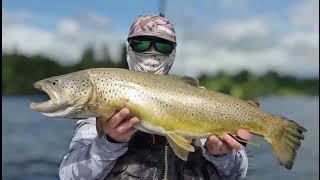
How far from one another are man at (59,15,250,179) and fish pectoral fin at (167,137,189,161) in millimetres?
197

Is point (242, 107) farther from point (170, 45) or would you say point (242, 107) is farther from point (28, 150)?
point (28, 150)

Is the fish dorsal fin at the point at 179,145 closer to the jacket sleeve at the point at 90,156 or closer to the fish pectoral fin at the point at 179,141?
the fish pectoral fin at the point at 179,141

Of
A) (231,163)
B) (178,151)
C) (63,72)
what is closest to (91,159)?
(178,151)

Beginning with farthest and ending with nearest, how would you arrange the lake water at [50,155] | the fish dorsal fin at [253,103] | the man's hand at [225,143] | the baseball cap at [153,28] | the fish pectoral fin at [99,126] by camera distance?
the lake water at [50,155], the baseball cap at [153,28], the fish dorsal fin at [253,103], the man's hand at [225,143], the fish pectoral fin at [99,126]

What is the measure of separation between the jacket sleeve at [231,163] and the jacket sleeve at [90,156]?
0.59 meters

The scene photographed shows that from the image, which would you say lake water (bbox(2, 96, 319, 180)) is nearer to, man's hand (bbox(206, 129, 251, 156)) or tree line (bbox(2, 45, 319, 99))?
man's hand (bbox(206, 129, 251, 156))

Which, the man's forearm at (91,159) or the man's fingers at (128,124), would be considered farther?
the man's forearm at (91,159)

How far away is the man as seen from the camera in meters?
3.27

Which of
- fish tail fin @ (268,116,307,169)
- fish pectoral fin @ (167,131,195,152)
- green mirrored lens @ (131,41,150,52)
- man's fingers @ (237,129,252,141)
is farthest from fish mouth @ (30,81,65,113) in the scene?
fish tail fin @ (268,116,307,169)

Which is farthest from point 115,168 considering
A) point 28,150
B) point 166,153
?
point 28,150

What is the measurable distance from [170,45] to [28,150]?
21.0 meters

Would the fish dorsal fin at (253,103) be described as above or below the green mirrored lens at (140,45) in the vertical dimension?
below

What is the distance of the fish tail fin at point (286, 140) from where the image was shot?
131 inches

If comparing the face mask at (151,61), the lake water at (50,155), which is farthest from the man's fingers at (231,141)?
the lake water at (50,155)
